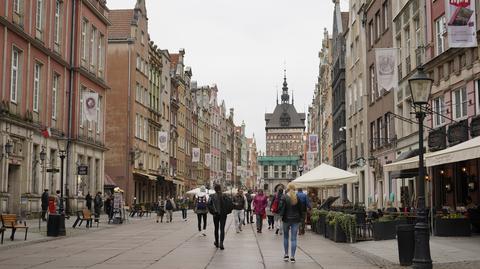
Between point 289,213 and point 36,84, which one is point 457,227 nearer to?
point 289,213

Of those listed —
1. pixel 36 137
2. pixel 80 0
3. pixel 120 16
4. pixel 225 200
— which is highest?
pixel 120 16

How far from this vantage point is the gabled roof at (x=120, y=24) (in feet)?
188

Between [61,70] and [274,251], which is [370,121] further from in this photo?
[274,251]

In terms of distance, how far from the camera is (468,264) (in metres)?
13.0

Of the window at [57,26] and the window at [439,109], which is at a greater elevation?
the window at [57,26]

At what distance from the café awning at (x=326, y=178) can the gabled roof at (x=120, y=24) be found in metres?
33.2

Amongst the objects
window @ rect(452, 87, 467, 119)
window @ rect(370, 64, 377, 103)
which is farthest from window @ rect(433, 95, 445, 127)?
window @ rect(370, 64, 377, 103)

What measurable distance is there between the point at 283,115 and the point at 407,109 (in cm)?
14759

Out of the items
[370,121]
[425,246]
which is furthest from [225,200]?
[370,121]

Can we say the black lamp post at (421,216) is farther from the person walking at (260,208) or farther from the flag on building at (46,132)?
the flag on building at (46,132)

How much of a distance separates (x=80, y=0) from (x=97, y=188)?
43.9 feet

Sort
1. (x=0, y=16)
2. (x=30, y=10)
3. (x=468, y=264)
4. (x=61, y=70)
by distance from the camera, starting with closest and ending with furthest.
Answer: (x=468, y=264)
(x=0, y=16)
(x=30, y=10)
(x=61, y=70)

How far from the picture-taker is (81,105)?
42.2m

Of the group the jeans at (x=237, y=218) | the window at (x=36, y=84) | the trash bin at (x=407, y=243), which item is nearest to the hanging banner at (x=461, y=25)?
the trash bin at (x=407, y=243)
